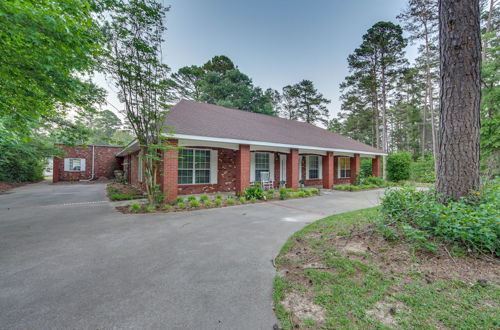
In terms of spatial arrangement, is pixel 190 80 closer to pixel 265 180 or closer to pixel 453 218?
pixel 265 180

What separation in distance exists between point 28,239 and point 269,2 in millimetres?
14041

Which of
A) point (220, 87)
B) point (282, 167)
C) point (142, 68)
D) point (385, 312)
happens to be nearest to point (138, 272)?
point (385, 312)

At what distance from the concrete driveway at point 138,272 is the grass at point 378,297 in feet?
1.18

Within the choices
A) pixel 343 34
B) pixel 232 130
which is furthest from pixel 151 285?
pixel 343 34

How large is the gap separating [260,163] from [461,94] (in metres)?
8.96

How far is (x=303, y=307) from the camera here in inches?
77.8

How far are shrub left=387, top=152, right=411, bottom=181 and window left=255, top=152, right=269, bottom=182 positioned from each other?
10.3m

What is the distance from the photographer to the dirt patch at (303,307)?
184 centimetres

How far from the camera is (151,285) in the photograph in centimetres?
242

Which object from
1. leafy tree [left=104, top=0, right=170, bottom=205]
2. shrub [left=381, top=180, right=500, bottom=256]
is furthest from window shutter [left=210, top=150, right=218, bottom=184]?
shrub [left=381, top=180, right=500, bottom=256]

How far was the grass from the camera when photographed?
1.71 m

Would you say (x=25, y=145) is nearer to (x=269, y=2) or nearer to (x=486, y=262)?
(x=269, y=2)

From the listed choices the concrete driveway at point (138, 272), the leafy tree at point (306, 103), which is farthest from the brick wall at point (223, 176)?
the leafy tree at point (306, 103)

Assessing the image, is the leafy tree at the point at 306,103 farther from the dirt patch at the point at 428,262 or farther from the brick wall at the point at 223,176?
the dirt patch at the point at 428,262
